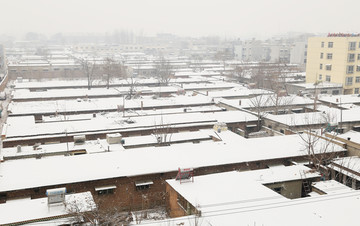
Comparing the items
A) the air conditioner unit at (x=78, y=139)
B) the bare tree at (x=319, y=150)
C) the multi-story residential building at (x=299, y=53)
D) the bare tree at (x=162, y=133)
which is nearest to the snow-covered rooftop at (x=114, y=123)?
the bare tree at (x=162, y=133)

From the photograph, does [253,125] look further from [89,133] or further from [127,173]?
[127,173]

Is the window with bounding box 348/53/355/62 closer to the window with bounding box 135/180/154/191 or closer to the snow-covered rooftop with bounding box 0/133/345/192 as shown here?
the snow-covered rooftop with bounding box 0/133/345/192

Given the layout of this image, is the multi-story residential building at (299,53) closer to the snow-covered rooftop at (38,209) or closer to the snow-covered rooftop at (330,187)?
the snow-covered rooftop at (330,187)

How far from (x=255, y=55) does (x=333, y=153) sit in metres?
73.8

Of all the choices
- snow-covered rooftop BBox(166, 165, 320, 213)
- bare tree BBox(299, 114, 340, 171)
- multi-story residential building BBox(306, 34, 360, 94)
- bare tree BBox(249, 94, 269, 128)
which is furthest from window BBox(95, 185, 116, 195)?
multi-story residential building BBox(306, 34, 360, 94)

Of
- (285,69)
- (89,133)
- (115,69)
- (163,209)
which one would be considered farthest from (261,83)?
(163,209)

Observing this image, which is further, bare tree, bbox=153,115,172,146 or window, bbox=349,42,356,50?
window, bbox=349,42,356,50

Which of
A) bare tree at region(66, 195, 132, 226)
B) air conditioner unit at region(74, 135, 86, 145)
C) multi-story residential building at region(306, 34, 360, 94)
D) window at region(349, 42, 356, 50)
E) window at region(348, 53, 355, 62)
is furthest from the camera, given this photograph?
window at region(348, 53, 355, 62)

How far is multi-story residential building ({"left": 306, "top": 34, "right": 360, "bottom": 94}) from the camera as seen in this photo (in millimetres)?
38906

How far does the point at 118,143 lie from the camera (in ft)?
62.7

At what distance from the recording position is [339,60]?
39.5m

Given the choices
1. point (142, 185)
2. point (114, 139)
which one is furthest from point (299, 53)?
point (142, 185)

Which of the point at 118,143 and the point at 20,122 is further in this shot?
the point at 20,122

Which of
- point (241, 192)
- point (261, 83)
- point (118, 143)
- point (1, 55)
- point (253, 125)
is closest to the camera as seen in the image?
point (241, 192)
